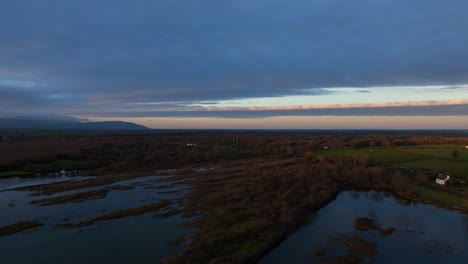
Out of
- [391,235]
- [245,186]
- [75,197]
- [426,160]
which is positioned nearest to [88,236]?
[75,197]

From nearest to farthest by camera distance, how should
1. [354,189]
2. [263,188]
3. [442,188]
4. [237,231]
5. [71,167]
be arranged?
1. [237,231]
2. [263,188]
3. [442,188]
4. [354,189]
5. [71,167]

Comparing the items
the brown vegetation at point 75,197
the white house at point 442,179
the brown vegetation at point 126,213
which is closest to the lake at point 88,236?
the brown vegetation at point 126,213

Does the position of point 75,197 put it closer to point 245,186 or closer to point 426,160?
point 245,186

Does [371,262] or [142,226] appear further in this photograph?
[142,226]

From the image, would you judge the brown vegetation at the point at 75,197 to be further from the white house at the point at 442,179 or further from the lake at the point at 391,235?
the white house at the point at 442,179

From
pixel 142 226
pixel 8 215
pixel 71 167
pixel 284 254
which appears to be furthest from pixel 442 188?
pixel 71 167

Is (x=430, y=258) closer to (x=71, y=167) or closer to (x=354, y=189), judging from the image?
(x=354, y=189)
